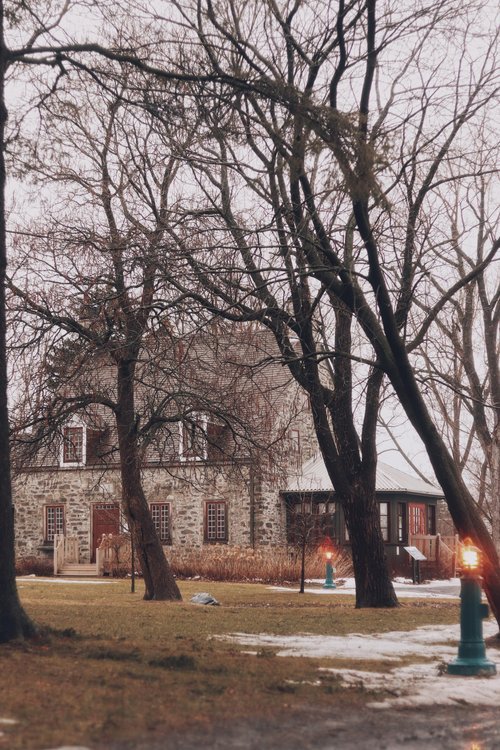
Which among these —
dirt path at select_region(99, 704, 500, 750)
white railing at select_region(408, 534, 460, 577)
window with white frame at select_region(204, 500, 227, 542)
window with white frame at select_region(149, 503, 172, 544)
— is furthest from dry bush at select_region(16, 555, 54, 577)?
dirt path at select_region(99, 704, 500, 750)

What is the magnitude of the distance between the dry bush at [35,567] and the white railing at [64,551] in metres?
0.59

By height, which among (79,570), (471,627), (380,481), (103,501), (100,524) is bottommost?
(79,570)

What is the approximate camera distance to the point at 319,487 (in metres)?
32.8

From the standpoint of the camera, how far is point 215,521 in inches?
1350

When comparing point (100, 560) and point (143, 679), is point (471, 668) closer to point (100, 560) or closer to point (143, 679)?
point (143, 679)

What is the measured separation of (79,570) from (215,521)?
5011 millimetres

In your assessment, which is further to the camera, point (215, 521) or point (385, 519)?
point (215, 521)

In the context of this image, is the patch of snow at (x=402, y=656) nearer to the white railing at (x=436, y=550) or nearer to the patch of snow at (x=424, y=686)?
the patch of snow at (x=424, y=686)

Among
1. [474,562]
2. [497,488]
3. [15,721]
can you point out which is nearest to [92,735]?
[15,721]

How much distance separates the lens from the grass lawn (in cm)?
565

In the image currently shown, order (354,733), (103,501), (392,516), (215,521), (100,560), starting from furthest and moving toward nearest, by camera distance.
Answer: (103,501), (215,521), (392,516), (100,560), (354,733)

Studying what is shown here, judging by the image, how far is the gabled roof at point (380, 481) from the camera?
3275cm

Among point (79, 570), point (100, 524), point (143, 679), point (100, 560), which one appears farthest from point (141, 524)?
point (100, 524)

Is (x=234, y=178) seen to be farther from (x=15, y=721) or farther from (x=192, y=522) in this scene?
(x=192, y=522)
